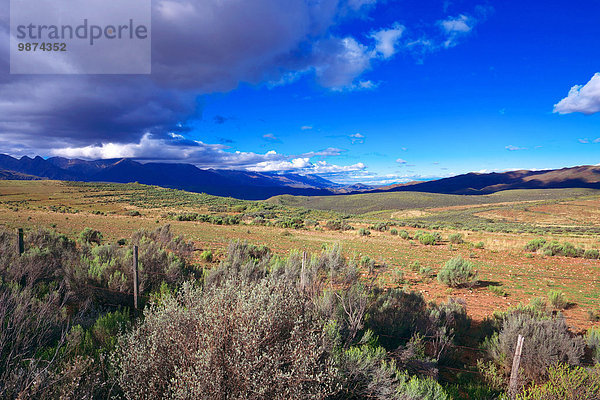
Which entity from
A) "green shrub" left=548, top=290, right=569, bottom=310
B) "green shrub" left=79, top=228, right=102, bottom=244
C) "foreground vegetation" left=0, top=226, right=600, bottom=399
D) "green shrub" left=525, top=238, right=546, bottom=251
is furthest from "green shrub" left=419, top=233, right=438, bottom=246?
"green shrub" left=79, top=228, right=102, bottom=244

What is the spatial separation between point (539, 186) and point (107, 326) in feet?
719

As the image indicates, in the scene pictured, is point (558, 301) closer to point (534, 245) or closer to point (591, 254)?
point (591, 254)

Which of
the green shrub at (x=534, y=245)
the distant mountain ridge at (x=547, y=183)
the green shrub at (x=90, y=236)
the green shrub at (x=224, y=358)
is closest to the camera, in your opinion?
the green shrub at (x=224, y=358)

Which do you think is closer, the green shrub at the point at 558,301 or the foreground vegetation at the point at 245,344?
the foreground vegetation at the point at 245,344

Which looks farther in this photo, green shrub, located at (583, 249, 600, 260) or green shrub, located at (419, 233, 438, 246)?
green shrub, located at (419, 233, 438, 246)

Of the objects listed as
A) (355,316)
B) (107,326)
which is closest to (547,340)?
(355,316)

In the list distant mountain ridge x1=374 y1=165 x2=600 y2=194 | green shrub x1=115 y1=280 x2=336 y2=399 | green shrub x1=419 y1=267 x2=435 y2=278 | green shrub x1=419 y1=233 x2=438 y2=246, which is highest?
distant mountain ridge x1=374 y1=165 x2=600 y2=194

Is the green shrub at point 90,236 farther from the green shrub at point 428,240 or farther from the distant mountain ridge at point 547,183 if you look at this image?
the distant mountain ridge at point 547,183

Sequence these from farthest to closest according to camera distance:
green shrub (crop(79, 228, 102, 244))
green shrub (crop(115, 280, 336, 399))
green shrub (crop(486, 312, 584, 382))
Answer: green shrub (crop(79, 228, 102, 244)) < green shrub (crop(486, 312, 584, 382)) < green shrub (crop(115, 280, 336, 399))

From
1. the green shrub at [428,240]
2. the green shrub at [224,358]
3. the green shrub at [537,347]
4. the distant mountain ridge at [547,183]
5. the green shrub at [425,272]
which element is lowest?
the green shrub at [428,240]

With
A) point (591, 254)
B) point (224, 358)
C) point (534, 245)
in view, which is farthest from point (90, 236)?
point (591, 254)

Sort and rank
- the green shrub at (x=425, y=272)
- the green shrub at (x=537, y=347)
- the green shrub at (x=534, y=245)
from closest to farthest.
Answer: the green shrub at (x=537, y=347), the green shrub at (x=425, y=272), the green shrub at (x=534, y=245)

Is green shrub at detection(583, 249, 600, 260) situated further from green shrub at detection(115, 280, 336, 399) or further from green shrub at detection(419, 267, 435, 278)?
green shrub at detection(115, 280, 336, 399)

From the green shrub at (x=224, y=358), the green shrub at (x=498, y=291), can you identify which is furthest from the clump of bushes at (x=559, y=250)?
the green shrub at (x=224, y=358)
